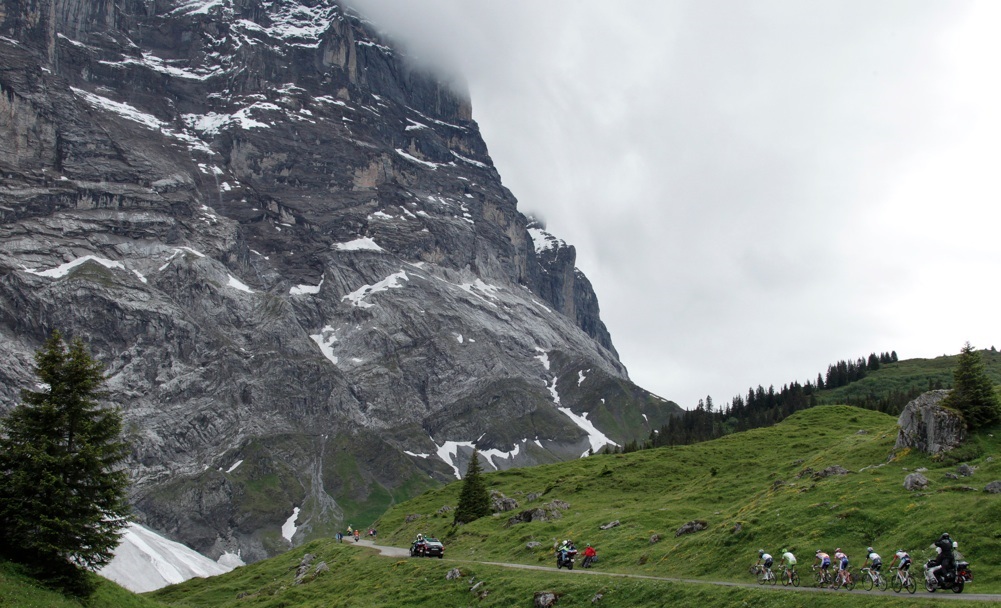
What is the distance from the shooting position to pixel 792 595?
32.2m

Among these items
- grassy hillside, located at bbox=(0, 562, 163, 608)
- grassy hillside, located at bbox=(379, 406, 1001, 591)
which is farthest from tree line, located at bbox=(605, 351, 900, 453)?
grassy hillside, located at bbox=(0, 562, 163, 608)

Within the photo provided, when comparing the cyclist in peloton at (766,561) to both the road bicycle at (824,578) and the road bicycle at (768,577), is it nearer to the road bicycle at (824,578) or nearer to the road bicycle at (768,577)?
the road bicycle at (768,577)

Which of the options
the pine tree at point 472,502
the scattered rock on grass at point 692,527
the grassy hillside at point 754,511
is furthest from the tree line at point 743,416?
the scattered rock on grass at point 692,527

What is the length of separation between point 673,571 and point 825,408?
94.8m

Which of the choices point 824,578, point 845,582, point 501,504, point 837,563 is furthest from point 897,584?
point 501,504

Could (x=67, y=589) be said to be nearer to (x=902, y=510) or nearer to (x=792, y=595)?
(x=792, y=595)

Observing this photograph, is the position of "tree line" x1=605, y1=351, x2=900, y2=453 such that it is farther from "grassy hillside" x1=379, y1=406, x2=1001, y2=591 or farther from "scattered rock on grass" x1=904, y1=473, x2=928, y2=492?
"scattered rock on grass" x1=904, y1=473, x2=928, y2=492

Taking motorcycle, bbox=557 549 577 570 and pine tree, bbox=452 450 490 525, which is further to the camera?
pine tree, bbox=452 450 490 525

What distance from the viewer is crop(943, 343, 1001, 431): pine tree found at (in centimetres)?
5019

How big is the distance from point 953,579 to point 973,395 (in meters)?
27.2

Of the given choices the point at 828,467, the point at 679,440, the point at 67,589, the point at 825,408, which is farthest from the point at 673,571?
the point at 679,440

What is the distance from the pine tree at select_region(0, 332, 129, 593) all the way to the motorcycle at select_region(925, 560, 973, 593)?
3736 cm

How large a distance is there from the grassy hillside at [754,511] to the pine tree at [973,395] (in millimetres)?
1710

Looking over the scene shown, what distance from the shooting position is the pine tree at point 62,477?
32469 millimetres
